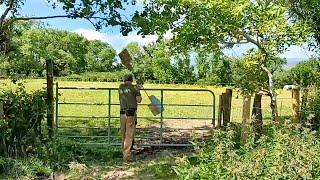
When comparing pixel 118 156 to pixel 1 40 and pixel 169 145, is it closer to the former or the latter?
pixel 169 145

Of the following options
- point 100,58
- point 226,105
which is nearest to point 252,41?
point 226,105

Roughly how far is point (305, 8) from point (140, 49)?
168ft

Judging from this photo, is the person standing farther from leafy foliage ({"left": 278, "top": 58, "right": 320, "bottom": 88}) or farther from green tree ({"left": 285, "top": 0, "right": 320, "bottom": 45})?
leafy foliage ({"left": 278, "top": 58, "right": 320, "bottom": 88})

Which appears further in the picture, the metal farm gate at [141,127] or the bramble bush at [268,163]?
the metal farm gate at [141,127]

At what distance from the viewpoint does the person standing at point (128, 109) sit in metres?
9.05

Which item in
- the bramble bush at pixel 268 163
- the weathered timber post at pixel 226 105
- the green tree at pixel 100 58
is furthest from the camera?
the green tree at pixel 100 58

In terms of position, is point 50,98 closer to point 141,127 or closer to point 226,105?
point 226,105

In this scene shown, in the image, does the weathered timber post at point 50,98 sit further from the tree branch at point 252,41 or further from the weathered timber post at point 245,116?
the tree branch at point 252,41

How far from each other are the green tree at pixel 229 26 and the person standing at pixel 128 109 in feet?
3.53

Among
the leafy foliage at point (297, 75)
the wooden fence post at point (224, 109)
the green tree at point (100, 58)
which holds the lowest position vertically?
the wooden fence post at point (224, 109)

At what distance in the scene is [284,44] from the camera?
7.99 metres

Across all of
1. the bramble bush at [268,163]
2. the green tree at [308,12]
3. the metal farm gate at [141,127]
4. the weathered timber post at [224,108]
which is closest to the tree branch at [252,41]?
the green tree at [308,12]

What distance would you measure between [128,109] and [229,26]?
253 centimetres

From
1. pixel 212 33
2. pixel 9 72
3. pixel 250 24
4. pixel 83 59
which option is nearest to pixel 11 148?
pixel 9 72
